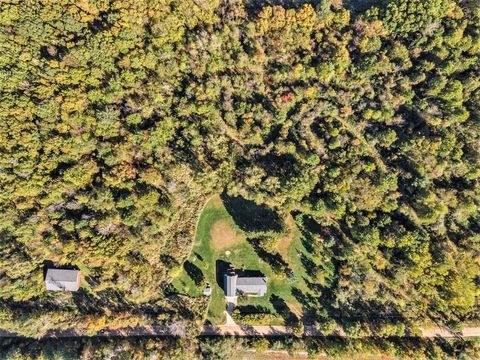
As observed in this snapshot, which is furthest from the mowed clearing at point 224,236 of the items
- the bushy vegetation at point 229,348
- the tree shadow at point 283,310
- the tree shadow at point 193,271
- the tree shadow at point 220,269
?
the bushy vegetation at point 229,348

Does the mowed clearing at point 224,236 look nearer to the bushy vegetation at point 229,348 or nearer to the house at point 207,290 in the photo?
the house at point 207,290

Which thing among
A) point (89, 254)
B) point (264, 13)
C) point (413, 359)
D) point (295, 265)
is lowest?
point (413, 359)

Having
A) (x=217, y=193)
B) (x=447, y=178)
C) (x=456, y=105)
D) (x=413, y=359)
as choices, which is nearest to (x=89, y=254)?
(x=217, y=193)

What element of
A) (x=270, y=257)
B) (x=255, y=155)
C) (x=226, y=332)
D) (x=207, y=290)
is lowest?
(x=226, y=332)

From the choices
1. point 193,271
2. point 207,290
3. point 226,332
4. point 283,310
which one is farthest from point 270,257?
point 226,332

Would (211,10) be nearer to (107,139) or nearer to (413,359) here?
(107,139)

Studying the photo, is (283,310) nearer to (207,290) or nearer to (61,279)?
(207,290)
